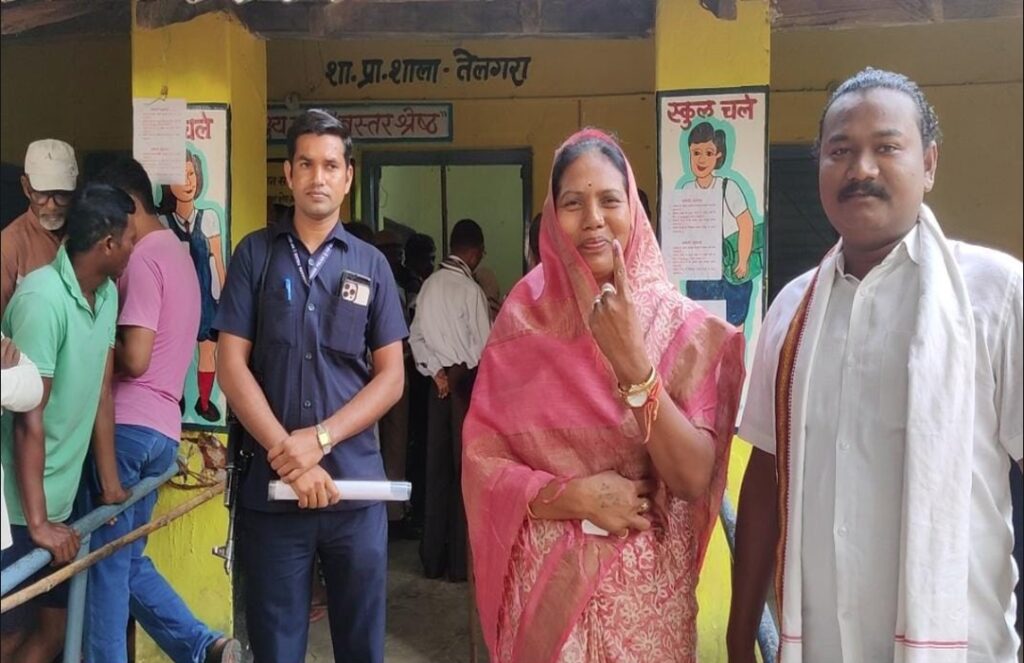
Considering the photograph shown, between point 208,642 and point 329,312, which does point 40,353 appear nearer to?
point 329,312

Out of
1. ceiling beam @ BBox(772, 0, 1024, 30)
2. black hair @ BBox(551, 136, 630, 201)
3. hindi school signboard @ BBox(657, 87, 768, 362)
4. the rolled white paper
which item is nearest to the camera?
black hair @ BBox(551, 136, 630, 201)

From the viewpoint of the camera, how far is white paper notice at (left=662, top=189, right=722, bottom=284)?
12.0 ft

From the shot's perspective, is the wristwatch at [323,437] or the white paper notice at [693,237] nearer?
the wristwatch at [323,437]

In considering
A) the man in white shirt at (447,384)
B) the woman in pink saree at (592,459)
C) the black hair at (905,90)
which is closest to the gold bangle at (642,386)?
the woman in pink saree at (592,459)

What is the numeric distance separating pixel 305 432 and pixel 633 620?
1015 mm

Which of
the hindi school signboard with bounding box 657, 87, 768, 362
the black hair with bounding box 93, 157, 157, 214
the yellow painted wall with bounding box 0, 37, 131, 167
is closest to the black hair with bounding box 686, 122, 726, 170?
the hindi school signboard with bounding box 657, 87, 768, 362

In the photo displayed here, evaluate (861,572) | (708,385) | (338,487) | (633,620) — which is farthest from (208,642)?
(861,572)

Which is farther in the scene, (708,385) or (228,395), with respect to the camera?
(228,395)

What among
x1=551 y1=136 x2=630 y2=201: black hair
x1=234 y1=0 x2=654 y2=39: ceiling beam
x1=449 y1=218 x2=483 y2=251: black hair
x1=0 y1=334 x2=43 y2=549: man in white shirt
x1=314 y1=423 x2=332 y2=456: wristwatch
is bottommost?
x1=314 y1=423 x2=332 y2=456: wristwatch

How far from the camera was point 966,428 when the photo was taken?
1.48 m

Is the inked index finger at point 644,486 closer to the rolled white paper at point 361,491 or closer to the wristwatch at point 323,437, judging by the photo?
the rolled white paper at point 361,491

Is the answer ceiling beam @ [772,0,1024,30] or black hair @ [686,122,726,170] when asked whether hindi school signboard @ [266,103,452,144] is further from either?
ceiling beam @ [772,0,1024,30]

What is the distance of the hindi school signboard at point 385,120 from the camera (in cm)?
594

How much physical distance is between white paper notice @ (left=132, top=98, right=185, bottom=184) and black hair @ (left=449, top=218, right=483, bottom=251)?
200cm
